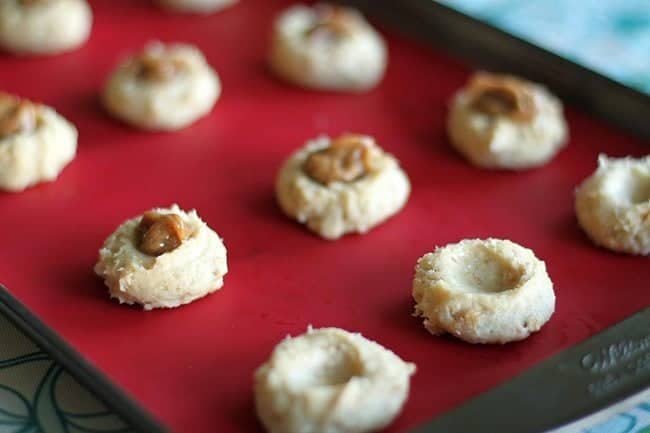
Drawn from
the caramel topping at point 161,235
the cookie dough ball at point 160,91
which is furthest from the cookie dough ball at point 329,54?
the caramel topping at point 161,235

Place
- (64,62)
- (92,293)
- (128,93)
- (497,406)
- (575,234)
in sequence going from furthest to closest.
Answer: (64,62) → (128,93) → (575,234) → (92,293) → (497,406)

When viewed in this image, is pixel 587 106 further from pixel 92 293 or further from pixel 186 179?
pixel 92 293

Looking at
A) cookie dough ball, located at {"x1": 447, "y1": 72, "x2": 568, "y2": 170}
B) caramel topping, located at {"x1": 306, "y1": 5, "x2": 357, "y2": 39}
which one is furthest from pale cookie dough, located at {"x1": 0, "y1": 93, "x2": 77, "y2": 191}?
cookie dough ball, located at {"x1": 447, "y1": 72, "x2": 568, "y2": 170}

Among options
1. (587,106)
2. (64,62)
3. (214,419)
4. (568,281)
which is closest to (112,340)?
(214,419)

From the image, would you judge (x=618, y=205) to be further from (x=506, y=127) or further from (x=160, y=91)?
(x=160, y=91)

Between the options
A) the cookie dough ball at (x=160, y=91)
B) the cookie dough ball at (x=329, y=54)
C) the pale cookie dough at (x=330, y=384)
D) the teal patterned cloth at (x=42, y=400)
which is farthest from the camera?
the cookie dough ball at (x=329, y=54)

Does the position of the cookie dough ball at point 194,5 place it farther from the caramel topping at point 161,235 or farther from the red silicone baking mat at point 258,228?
the caramel topping at point 161,235

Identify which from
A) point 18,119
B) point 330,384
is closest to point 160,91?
point 18,119
